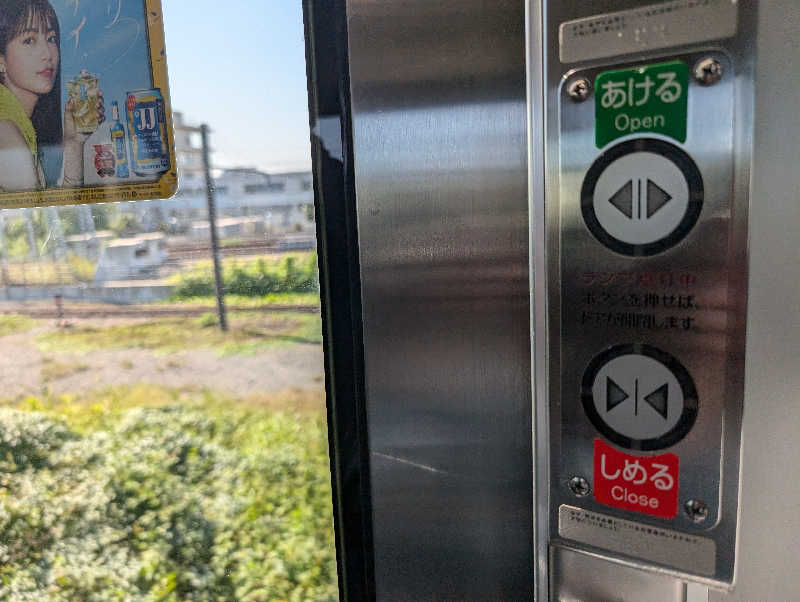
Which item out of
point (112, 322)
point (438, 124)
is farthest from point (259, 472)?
point (438, 124)

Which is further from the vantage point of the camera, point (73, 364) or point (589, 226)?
point (73, 364)

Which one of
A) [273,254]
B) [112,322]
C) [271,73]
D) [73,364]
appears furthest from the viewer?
[73,364]

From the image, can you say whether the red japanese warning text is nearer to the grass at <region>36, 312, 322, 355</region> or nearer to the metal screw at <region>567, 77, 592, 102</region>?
the metal screw at <region>567, 77, 592, 102</region>

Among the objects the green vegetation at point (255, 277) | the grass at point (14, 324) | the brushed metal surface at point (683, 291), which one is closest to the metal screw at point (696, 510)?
the brushed metal surface at point (683, 291)

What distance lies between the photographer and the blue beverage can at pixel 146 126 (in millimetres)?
1071

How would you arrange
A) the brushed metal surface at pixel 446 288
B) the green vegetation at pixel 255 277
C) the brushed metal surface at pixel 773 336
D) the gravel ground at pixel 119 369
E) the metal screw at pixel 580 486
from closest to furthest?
the brushed metal surface at pixel 773 336
the metal screw at pixel 580 486
the brushed metal surface at pixel 446 288
the green vegetation at pixel 255 277
the gravel ground at pixel 119 369

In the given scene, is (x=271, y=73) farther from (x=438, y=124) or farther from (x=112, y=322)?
(x=112, y=322)

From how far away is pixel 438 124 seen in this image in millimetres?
837

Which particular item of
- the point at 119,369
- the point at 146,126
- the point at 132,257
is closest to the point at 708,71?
the point at 146,126

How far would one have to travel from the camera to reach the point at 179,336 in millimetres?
1622

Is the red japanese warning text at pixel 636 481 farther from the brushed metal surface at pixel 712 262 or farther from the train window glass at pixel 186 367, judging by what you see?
the train window glass at pixel 186 367

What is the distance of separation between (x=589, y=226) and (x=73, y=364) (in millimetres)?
1701

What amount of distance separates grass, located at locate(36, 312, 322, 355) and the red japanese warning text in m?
0.82

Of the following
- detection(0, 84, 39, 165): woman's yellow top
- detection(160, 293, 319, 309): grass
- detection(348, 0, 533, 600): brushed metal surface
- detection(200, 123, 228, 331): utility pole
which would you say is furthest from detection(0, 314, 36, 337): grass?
detection(348, 0, 533, 600): brushed metal surface
